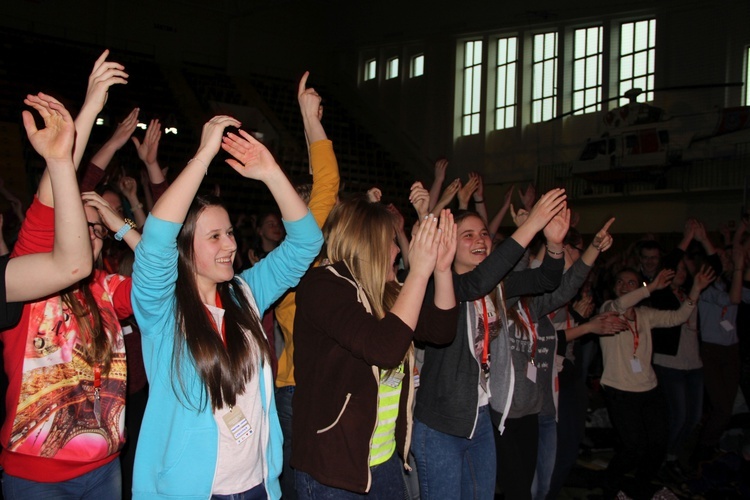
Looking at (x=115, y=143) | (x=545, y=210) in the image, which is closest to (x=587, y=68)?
(x=545, y=210)

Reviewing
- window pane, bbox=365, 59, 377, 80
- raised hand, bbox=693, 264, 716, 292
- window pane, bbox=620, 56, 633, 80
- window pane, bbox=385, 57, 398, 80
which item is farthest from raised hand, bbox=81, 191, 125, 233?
window pane, bbox=365, 59, 377, 80

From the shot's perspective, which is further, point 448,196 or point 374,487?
point 448,196

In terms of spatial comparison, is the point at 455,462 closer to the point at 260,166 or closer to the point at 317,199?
the point at 317,199

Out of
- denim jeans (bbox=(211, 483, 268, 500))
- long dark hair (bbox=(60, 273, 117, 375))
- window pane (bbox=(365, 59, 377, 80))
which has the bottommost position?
denim jeans (bbox=(211, 483, 268, 500))

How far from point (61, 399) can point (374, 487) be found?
1.08 m

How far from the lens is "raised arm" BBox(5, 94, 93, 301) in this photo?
1.71m

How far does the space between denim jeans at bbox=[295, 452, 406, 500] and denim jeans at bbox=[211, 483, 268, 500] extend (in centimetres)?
18

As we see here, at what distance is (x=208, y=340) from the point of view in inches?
80.7

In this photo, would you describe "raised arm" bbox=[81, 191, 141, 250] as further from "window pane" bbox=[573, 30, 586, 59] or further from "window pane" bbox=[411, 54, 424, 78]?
"window pane" bbox=[411, 54, 424, 78]

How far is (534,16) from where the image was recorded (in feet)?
54.4

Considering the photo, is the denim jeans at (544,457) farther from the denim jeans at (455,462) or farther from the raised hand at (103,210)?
the raised hand at (103,210)

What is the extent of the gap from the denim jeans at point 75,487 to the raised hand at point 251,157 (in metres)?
1.11

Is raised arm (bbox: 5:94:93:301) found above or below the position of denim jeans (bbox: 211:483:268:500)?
above

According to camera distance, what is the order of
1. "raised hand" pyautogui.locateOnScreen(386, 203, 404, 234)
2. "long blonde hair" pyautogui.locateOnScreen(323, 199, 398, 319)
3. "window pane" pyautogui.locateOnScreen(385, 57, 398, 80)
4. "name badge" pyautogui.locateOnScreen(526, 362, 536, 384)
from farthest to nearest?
"window pane" pyautogui.locateOnScreen(385, 57, 398, 80) → "name badge" pyautogui.locateOnScreen(526, 362, 536, 384) → "raised hand" pyautogui.locateOnScreen(386, 203, 404, 234) → "long blonde hair" pyautogui.locateOnScreen(323, 199, 398, 319)
